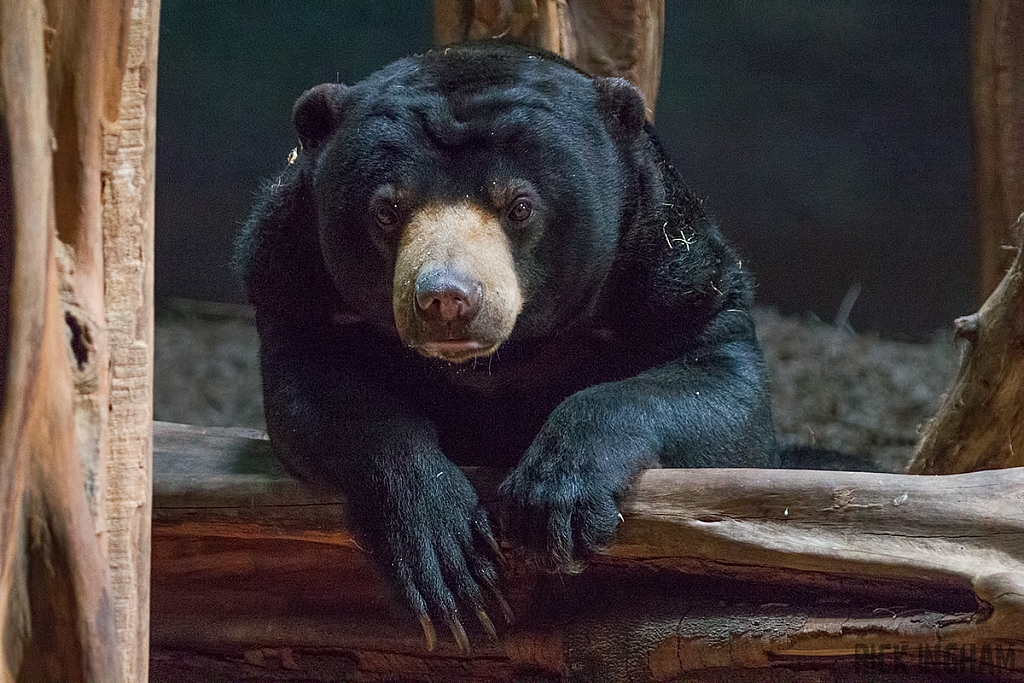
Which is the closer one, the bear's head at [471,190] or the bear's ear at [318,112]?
the bear's head at [471,190]

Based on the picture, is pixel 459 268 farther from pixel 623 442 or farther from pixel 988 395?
pixel 988 395

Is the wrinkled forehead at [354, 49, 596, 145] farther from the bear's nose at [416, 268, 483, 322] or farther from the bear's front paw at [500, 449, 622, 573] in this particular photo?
the bear's front paw at [500, 449, 622, 573]

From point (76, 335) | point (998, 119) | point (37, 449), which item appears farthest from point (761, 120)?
point (37, 449)

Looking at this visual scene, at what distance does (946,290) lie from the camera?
7875mm

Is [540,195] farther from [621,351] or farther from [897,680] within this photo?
[897,680]

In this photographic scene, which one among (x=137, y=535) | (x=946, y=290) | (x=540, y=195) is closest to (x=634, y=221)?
(x=540, y=195)

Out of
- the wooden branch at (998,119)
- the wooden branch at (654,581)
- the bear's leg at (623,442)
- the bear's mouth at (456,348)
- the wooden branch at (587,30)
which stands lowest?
the wooden branch at (654,581)

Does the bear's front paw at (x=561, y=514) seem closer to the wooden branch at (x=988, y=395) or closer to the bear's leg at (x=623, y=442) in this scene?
the bear's leg at (x=623, y=442)

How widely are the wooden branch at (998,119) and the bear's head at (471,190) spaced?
146cm

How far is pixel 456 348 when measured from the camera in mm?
3037

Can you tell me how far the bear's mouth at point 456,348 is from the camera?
302 cm

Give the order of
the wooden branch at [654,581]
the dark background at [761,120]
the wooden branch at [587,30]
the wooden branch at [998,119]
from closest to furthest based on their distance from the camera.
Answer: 1. the wooden branch at [654,581]
2. the wooden branch at [998,119]
3. the wooden branch at [587,30]
4. the dark background at [761,120]

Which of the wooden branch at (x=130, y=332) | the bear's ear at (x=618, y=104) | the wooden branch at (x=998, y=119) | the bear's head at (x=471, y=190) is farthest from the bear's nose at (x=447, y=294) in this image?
the wooden branch at (x=998, y=119)

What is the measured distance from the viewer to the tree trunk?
1.64 meters
